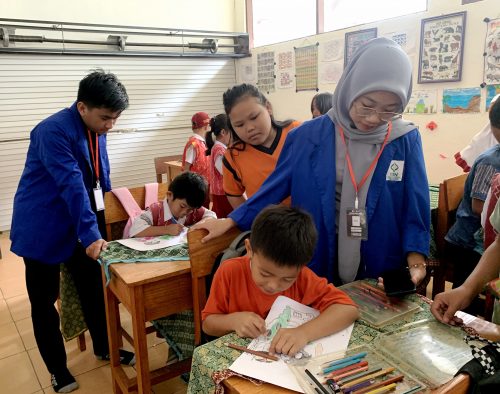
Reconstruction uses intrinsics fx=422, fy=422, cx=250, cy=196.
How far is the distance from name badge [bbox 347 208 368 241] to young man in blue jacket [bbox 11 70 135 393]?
3.67 feet

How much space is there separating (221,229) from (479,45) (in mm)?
3046

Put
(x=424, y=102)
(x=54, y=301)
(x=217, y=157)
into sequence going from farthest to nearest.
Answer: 1. (x=424, y=102)
2. (x=217, y=157)
3. (x=54, y=301)

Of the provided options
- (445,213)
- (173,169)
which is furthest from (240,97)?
(173,169)

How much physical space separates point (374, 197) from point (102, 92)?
1.25 m

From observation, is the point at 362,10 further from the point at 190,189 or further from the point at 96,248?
the point at 96,248

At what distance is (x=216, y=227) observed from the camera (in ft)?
5.07

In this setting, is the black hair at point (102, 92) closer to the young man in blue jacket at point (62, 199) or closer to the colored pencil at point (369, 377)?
the young man in blue jacket at point (62, 199)

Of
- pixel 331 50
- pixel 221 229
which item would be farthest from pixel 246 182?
pixel 331 50

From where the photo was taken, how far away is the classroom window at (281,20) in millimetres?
5289

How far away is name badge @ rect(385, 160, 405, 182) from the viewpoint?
4.27 ft

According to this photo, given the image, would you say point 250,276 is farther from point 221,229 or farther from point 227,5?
point 227,5

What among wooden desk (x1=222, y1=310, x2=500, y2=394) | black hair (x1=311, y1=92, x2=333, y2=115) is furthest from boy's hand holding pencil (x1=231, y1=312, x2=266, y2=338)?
black hair (x1=311, y1=92, x2=333, y2=115)

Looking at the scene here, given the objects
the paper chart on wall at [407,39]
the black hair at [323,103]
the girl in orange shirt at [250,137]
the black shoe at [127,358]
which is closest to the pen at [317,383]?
the girl in orange shirt at [250,137]

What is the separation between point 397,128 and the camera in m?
1.33
